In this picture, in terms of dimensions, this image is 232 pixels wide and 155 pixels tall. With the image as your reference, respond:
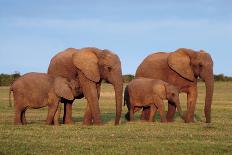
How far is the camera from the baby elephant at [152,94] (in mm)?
26562

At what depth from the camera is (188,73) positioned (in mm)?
27469

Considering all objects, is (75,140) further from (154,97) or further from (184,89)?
(184,89)

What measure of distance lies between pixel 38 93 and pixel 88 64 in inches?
96.5

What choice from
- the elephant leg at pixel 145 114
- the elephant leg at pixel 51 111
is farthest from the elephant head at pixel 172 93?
the elephant leg at pixel 51 111

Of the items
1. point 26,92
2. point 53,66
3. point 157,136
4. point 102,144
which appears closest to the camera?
point 102,144

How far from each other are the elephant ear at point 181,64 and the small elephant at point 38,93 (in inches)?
240

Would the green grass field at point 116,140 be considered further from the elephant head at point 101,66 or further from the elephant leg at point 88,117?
the elephant leg at point 88,117

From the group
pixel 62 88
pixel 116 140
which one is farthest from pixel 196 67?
pixel 116 140

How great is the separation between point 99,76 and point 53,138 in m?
6.89

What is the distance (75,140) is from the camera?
17344 millimetres

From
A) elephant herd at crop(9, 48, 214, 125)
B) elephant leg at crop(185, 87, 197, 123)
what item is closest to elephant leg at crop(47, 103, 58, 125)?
elephant herd at crop(9, 48, 214, 125)

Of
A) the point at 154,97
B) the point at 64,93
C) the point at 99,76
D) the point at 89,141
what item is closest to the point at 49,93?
the point at 64,93

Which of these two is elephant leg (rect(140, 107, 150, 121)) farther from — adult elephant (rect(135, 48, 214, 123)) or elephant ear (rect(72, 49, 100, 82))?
elephant ear (rect(72, 49, 100, 82))

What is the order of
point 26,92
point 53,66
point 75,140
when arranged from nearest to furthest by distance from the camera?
1. point 75,140
2. point 26,92
3. point 53,66
